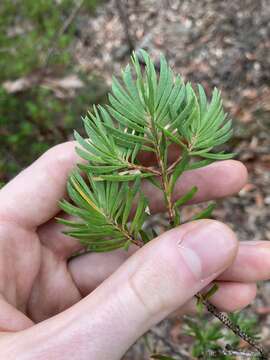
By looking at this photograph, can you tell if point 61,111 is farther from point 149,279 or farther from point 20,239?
point 149,279

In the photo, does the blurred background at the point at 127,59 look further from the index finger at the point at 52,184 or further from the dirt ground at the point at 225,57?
the index finger at the point at 52,184

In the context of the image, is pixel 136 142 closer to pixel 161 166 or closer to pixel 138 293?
pixel 161 166

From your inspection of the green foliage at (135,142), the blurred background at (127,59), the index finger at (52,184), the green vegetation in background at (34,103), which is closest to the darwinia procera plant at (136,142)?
the green foliage at (135,142)

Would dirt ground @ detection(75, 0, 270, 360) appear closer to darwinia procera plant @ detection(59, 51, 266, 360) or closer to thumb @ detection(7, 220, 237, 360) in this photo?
thumb @ detection(7, 220, 237, 360)

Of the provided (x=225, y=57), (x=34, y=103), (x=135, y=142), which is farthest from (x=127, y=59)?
(x=135, y=142)

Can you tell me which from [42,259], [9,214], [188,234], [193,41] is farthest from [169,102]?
[193,41]

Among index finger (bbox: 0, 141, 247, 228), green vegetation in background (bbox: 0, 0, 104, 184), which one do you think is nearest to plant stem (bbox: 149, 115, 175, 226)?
index finger (bbox: 0, 141, 247, 228)
